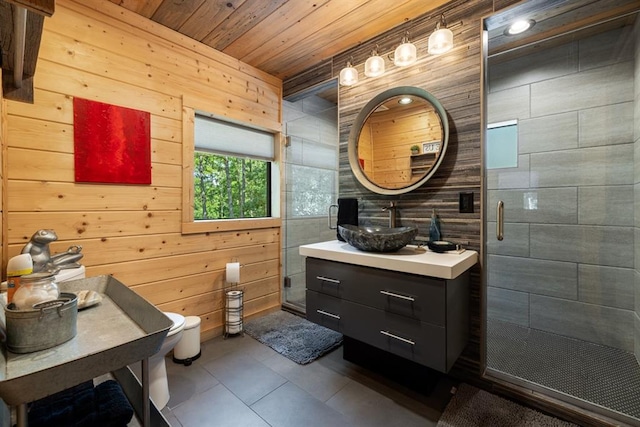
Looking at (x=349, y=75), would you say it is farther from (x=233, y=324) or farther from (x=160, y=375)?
(x=160, y=375)

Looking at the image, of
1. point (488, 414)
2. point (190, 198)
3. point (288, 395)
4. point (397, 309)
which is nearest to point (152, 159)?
point (190, 198)

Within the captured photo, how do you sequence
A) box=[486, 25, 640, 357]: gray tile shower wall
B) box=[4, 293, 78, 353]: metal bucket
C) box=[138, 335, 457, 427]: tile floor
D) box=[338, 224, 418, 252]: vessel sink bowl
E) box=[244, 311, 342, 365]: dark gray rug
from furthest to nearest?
box=[244, 311, 342, 365]: dark gray rug
box=[486, 25, 640, 357]: gray tile shower wall
box=[338, 224, 418, 252]: vessel sink bowl
box=[138, 335, 457, 427]: tile floor
box=[4, 293, 78, 353]: metal bucket

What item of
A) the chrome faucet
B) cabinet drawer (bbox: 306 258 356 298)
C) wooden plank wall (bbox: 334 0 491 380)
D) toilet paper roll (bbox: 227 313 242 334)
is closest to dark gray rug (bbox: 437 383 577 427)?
wooden plank wall (bbox: 334 0 491 380)

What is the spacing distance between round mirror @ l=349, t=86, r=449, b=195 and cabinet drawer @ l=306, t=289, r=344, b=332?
0.92m

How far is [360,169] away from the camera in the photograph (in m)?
2.34

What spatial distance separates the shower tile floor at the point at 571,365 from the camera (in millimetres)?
1588

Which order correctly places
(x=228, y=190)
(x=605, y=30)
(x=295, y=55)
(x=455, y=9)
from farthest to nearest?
(x=228, y=190) → (x=295, y=55) → (x=605, y=30) → (x=455, y=9)

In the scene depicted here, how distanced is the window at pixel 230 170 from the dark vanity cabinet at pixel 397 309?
122cm

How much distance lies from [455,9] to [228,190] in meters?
2.28

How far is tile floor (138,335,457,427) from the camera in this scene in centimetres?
152

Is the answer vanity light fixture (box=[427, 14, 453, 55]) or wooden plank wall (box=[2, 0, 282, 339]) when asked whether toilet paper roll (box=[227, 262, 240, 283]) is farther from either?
vanity light fixture (box=[427, 14, 453, 55])

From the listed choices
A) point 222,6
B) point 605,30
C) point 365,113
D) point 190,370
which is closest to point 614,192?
point 605,30

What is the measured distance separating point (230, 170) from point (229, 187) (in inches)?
6.6

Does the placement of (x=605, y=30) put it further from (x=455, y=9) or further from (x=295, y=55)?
(x=295, y=55)
